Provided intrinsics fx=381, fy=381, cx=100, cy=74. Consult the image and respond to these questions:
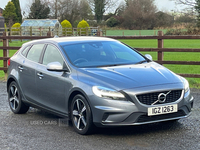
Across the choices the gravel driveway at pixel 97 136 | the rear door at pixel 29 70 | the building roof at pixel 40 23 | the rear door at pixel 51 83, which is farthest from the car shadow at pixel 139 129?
the building roof at pixel 40 23

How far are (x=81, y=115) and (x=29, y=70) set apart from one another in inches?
71.8

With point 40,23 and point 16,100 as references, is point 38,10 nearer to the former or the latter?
point 40,23

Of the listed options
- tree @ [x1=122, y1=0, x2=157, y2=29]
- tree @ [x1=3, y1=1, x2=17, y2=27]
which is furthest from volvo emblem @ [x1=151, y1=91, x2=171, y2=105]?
tree @ [x1=3, y1=1, x2=17, y2=27]

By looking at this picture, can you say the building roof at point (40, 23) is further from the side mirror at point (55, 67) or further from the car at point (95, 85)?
the side mirror at point (55, 67)

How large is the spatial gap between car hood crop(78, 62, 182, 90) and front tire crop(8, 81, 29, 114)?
2010 millimetres

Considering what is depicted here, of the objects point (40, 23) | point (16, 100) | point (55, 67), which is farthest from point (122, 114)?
point (40, 23)

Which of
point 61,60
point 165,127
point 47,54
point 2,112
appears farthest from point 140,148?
point 2,112

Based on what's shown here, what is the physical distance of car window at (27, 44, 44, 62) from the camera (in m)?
6.93

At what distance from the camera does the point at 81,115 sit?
18.1 ft

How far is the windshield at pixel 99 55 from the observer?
20.1 ft

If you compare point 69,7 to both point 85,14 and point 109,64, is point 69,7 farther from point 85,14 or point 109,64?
point 109,64

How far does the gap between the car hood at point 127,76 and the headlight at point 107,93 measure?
0.07 m

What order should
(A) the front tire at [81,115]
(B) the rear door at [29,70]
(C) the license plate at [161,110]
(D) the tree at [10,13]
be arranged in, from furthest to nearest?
(D) the tree at [10,13]
(B) the rear door at [29,70]
(A) the front tire at [81,115]
(C) the license plate at [161,110]

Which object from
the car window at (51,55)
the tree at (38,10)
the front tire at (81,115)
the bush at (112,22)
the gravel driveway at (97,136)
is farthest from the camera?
the tree at (38,10)
